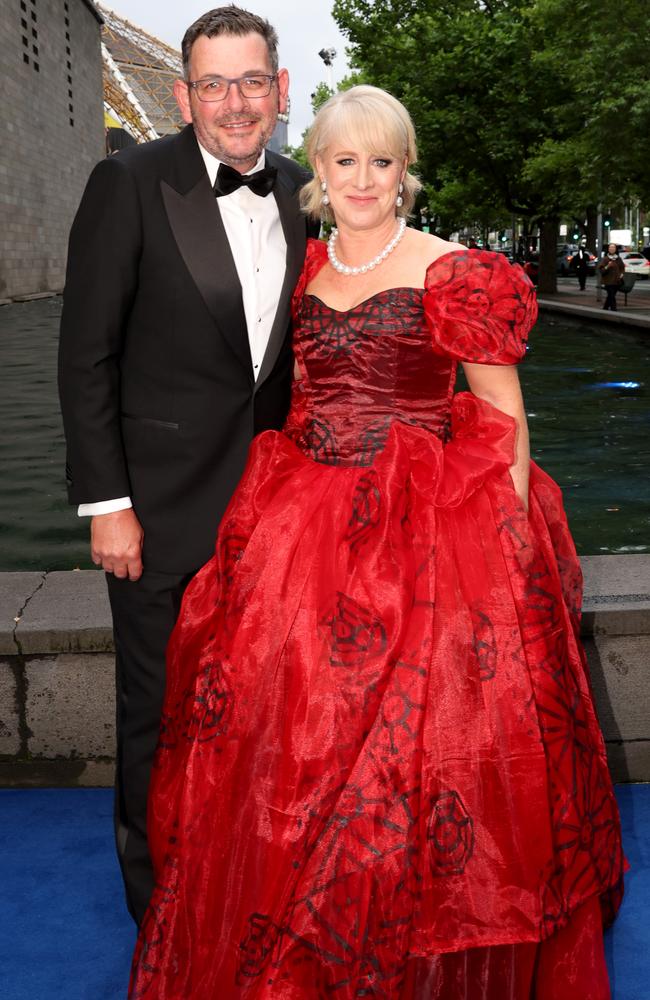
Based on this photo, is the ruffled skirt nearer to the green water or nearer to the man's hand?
the man's hand

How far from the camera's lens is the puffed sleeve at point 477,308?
106 inches

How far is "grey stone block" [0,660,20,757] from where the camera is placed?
397 cm

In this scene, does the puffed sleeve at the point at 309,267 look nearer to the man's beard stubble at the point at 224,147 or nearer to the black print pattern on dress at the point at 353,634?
the man's beard stubble at the point at 224,147

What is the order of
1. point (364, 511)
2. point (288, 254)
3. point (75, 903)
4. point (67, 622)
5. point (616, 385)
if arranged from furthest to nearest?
point (616, 385) < point (67, 622) < point (75, 903) < point (288, 254) < point (364, 511)

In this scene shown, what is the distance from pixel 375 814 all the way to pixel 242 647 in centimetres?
50

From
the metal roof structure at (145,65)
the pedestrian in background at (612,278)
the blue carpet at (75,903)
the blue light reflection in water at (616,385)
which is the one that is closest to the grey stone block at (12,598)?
the blue carpet at (75,903)

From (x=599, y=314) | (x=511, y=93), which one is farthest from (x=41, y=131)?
(x=599, y=314)

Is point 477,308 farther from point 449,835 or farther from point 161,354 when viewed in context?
point 449,835

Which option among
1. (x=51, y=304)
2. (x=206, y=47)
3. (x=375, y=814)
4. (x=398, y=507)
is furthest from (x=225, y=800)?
(x=51, y=304)

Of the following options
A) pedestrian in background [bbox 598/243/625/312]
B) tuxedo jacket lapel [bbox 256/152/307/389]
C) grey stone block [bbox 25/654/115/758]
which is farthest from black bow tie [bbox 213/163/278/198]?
pedestrian in background [bbox 598/243/625/312]

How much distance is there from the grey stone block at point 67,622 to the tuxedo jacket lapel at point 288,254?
138 centimetres

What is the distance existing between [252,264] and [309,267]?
18 centimetres

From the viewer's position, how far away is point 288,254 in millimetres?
3090

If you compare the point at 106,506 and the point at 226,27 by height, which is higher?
the point at 226,27
